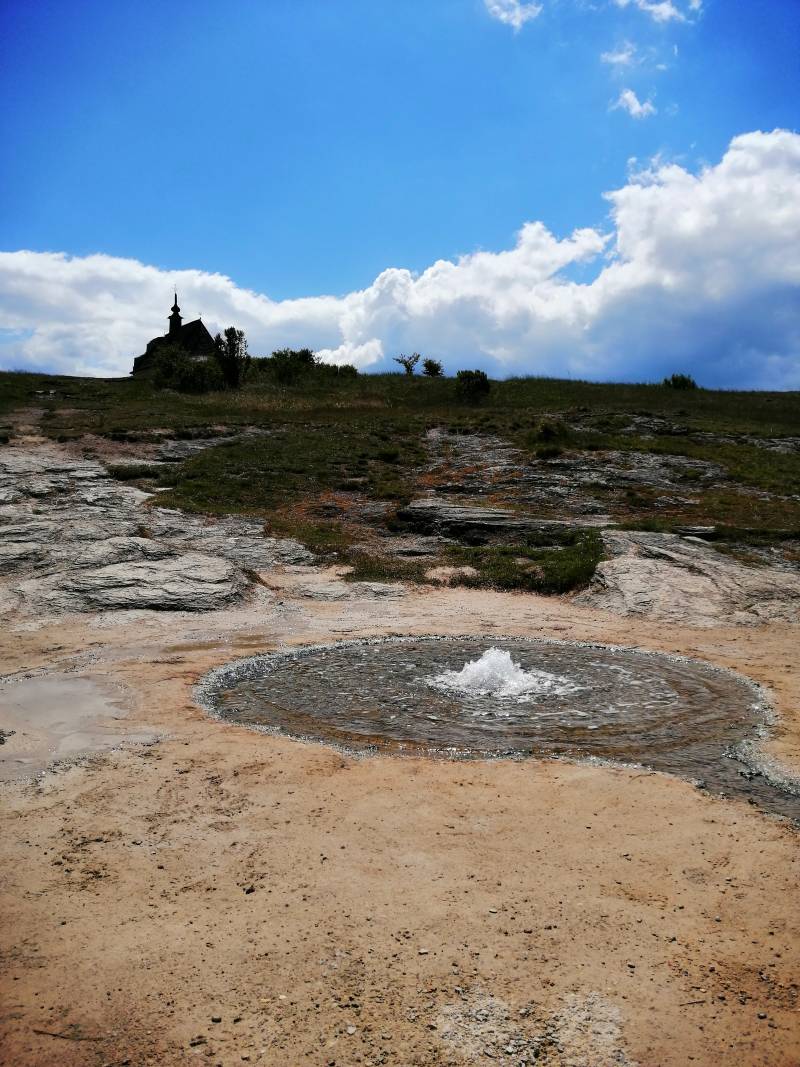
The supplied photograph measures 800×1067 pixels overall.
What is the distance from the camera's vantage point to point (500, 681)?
12.1 meters

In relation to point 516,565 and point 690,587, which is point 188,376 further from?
point 690,587

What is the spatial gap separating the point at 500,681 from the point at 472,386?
4609 cm

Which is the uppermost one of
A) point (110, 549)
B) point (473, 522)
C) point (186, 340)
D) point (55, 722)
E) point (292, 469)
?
point (186, 340)

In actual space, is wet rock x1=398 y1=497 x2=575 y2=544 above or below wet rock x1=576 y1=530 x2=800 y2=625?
above

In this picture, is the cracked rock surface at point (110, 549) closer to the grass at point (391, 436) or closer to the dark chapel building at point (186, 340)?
the grass at point (391, 436)

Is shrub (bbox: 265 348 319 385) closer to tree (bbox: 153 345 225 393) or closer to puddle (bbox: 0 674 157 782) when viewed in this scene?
tree (bbox: 153 345 225 393)

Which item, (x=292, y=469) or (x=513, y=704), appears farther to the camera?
(x=292, y=469)

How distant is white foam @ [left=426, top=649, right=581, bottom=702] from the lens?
37.6 ft

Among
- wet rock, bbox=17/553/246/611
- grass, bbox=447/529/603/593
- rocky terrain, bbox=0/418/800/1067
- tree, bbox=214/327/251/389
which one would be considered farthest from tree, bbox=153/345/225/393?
rocky terrain, bbox=0/418/800/1067

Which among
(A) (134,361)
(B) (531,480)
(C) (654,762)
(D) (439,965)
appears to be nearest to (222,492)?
(B) (531,480)

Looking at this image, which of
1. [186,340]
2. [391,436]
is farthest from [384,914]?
[186,340]

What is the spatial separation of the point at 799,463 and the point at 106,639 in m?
33.6

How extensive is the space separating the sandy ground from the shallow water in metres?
0.67

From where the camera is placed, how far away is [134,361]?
90.9 m
